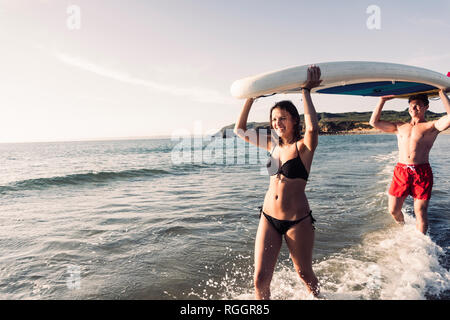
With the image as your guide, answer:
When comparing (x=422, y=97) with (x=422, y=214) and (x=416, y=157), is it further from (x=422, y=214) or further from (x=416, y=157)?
(x=422, y=214)

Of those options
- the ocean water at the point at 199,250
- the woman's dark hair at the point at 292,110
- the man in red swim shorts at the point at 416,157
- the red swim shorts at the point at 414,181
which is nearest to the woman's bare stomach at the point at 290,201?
the woman's dark hair at the point at 292,110

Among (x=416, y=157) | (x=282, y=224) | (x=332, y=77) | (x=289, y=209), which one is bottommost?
(x=282, y=224)

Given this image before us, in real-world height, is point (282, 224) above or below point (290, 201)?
below

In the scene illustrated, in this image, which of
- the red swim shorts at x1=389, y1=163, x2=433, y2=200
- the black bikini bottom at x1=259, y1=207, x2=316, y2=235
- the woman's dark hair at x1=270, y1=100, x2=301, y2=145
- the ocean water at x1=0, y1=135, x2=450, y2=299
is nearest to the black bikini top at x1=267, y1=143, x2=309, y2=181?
the woman's dark hair at x1=270, y1=100, x2=301, y2=145

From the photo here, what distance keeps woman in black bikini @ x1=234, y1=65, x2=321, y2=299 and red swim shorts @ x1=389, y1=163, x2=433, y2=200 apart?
10.3ft

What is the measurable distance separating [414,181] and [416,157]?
427mm

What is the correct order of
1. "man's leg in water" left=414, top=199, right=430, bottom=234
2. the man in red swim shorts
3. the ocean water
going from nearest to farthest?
the ocean water, the man in red swim shorts, "man's leg in water" left=414, top=199, right=430, bottom=234

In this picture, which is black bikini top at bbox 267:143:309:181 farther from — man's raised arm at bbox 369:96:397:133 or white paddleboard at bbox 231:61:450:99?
man's raised arm at bbox 369:96:397:133

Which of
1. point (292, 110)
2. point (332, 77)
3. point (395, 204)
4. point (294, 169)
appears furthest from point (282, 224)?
point (395, 204)

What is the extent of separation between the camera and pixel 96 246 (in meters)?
5.45

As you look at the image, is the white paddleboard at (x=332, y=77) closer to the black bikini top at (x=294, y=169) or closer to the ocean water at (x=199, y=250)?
the black bikini top at (x=294, y=169)

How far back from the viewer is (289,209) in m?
2.84

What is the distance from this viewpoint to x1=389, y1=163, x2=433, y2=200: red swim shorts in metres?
4.79
